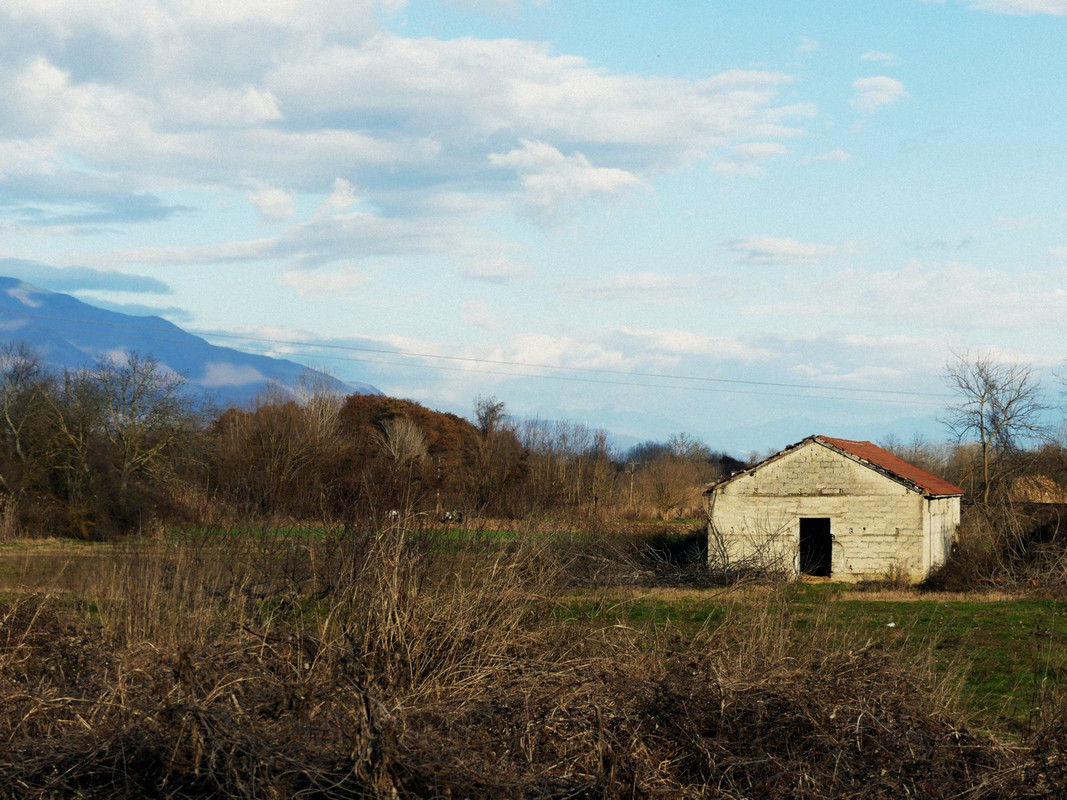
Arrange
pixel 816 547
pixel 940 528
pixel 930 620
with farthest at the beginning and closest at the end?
pixel 816 547 < pixel 940 528 < pixel 930 620

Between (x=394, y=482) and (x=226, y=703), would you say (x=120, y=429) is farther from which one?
(x=226, y=703)

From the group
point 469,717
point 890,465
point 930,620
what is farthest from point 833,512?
point 469,717

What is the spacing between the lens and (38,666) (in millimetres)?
8359

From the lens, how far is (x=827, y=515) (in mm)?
29641

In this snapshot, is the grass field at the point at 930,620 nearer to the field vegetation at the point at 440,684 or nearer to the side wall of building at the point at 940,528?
the field vegetation at the point at 440,684

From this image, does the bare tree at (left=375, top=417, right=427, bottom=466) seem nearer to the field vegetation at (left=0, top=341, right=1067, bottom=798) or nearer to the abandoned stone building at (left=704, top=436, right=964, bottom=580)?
the abandoned stone building at (left=704, top=436, right=964, bottom=580)

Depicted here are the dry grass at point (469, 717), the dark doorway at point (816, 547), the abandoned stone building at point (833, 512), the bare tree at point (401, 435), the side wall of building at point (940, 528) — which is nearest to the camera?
the dry grass at point (469, 717)

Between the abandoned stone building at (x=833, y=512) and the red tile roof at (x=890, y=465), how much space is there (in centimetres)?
7

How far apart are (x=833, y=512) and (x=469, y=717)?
2556 cm

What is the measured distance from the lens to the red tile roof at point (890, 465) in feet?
96.9

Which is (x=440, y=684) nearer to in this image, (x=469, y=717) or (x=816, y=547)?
(x=469, y=717)

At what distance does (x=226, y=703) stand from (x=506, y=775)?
192 cm

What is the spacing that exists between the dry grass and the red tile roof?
74.3 feet

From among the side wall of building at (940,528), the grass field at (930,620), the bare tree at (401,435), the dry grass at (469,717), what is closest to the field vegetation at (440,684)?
the dry grass at (469,717)
